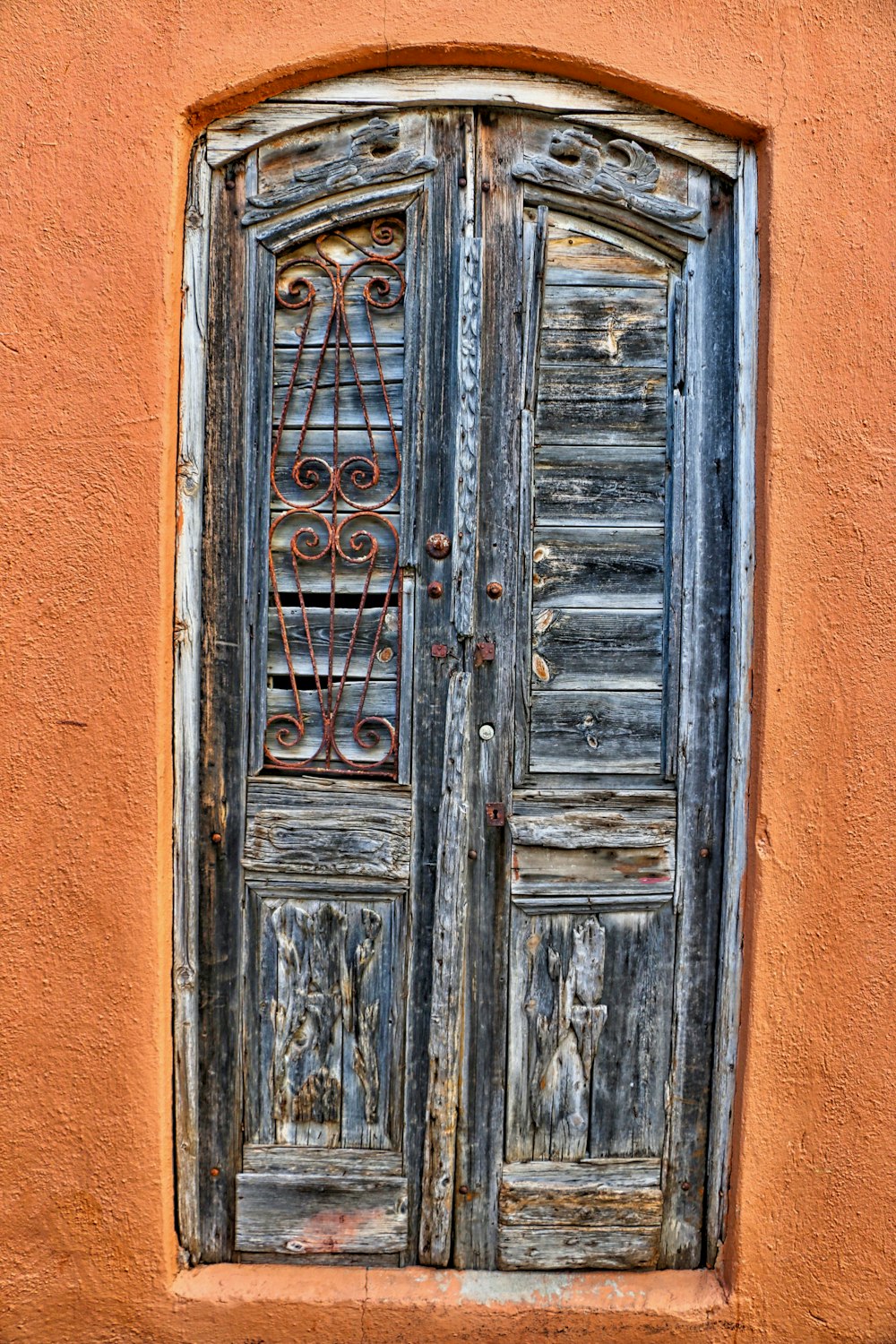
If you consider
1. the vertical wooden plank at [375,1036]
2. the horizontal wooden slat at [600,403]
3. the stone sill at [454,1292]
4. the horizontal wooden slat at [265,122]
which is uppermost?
the horizontal wooden slat at [265,122]

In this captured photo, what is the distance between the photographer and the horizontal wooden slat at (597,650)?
2068 mm

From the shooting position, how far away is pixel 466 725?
6.70 feet

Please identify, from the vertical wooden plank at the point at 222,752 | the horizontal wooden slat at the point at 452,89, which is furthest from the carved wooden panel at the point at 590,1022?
the horizontal wooden slat at the point at 452,89

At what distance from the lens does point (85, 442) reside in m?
1.89

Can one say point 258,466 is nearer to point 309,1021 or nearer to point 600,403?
point 600,403

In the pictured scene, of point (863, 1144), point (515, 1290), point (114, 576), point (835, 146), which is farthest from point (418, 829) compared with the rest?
point (835, 146)

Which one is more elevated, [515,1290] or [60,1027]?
[60,1027]

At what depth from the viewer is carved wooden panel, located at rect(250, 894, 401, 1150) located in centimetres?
207

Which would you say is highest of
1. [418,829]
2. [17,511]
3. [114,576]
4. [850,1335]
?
[17,511]

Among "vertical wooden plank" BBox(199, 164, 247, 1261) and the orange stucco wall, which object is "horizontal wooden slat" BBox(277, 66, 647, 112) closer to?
the orange stucco wall

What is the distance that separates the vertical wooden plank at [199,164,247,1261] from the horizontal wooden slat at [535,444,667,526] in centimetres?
74

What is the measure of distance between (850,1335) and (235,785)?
1891 millimetres

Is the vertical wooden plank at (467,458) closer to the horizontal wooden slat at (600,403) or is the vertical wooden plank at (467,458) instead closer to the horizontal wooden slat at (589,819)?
the horizontal wooden slat at (600,403)

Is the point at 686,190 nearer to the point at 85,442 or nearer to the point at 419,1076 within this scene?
the point at 85,442
